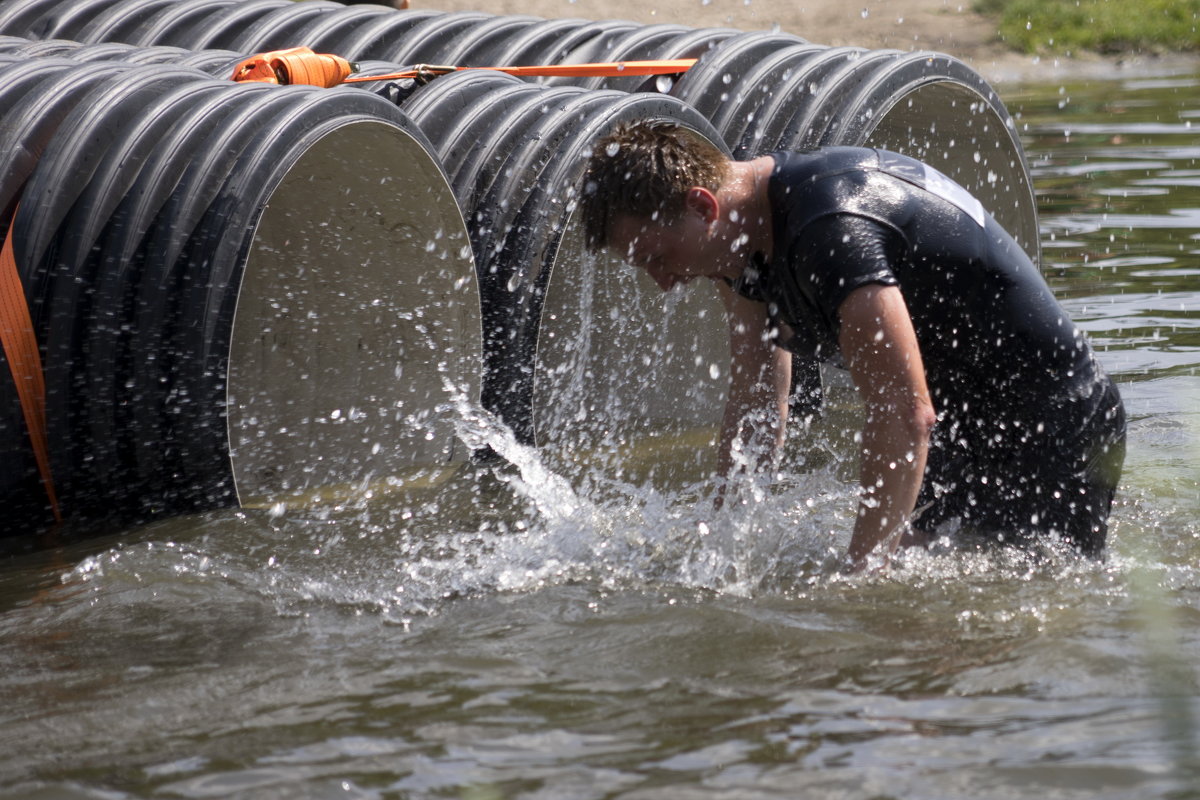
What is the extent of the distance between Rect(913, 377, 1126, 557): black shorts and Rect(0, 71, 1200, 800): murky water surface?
0.11m

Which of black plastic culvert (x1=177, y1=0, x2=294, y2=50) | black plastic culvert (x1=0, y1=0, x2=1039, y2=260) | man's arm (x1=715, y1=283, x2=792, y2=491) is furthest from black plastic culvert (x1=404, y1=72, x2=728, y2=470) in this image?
black plastic culvert (x1=177, y1=0, x2=294, y2=50)

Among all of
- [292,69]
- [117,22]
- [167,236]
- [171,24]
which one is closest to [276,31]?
[171,24]

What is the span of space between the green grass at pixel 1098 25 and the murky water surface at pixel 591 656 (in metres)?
21.2

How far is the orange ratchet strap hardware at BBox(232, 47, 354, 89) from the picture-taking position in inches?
221

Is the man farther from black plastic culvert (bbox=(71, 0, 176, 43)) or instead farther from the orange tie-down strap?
black plastic culvert (bbox=(71, 0, 176, 43))

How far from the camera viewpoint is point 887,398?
342 centimetres

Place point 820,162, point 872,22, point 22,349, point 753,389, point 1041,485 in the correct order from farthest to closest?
point 872,22, point 22,349, point 753,389, point 1041,485, point 820,162

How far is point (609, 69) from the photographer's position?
261 inches

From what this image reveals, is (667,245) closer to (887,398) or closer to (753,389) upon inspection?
(887,398)

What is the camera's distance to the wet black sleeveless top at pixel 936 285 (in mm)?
3482

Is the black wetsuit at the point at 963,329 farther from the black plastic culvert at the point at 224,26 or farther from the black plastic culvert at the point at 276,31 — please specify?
the black plastic culvert at the point at 224,26

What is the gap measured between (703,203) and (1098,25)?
81.3 feet

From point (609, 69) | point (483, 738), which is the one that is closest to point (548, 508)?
point (483, 738)

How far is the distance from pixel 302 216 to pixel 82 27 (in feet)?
11.1
